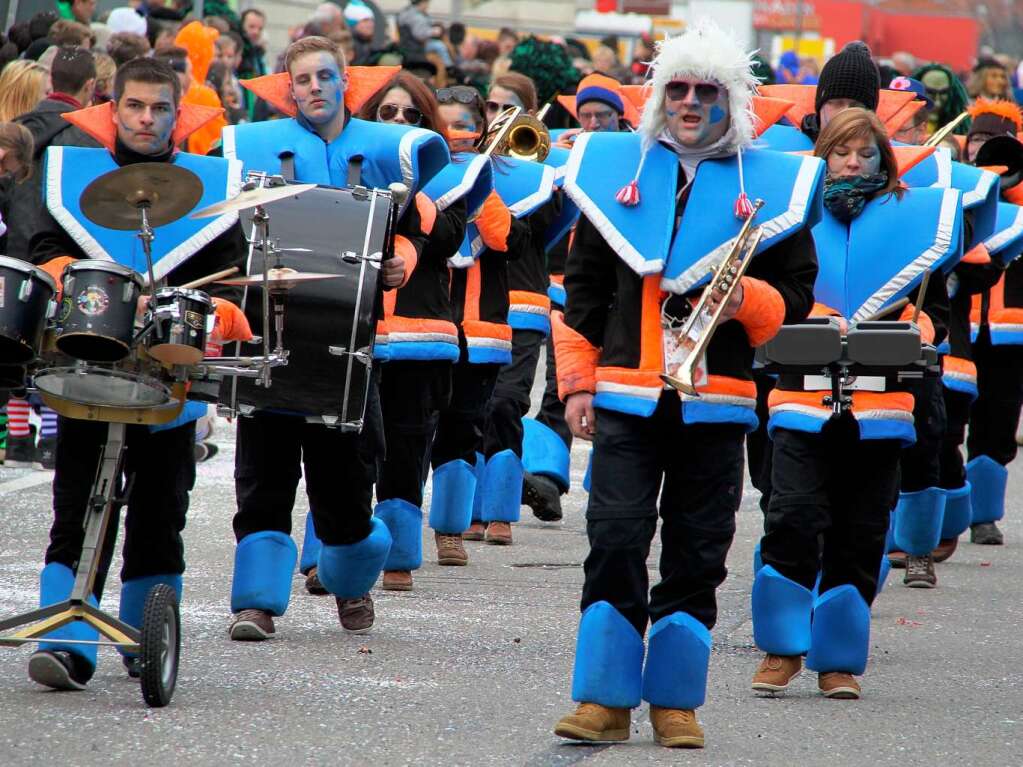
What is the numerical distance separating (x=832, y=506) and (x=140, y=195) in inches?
97.6

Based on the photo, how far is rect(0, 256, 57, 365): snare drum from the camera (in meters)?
5.47

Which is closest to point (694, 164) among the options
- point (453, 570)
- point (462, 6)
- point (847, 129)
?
point (847, 129)

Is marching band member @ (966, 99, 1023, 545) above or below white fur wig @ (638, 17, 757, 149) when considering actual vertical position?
below

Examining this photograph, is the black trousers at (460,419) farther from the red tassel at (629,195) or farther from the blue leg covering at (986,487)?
the red tassel at (629,195)

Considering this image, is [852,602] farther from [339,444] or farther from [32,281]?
[32,281]

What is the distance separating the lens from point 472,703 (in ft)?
20.2

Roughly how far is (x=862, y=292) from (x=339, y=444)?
1.83 m

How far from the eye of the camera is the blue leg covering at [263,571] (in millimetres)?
6941

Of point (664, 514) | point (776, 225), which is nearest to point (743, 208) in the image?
point (776, 225)

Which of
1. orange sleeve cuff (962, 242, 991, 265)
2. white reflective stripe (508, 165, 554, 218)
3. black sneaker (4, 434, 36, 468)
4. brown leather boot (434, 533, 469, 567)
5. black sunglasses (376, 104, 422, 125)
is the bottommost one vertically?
black sneaker (4, 434, 36, 468)

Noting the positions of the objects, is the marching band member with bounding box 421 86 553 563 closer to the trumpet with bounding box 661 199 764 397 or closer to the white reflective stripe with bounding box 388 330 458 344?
the white reflective stripe with bounding box 388 330 458 344

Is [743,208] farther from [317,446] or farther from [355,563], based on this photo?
[355,563]

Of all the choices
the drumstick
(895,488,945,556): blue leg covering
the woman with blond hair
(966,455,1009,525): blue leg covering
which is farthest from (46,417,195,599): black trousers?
the woman with blond hair

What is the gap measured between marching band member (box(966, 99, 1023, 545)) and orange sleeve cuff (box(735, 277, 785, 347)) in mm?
4334
